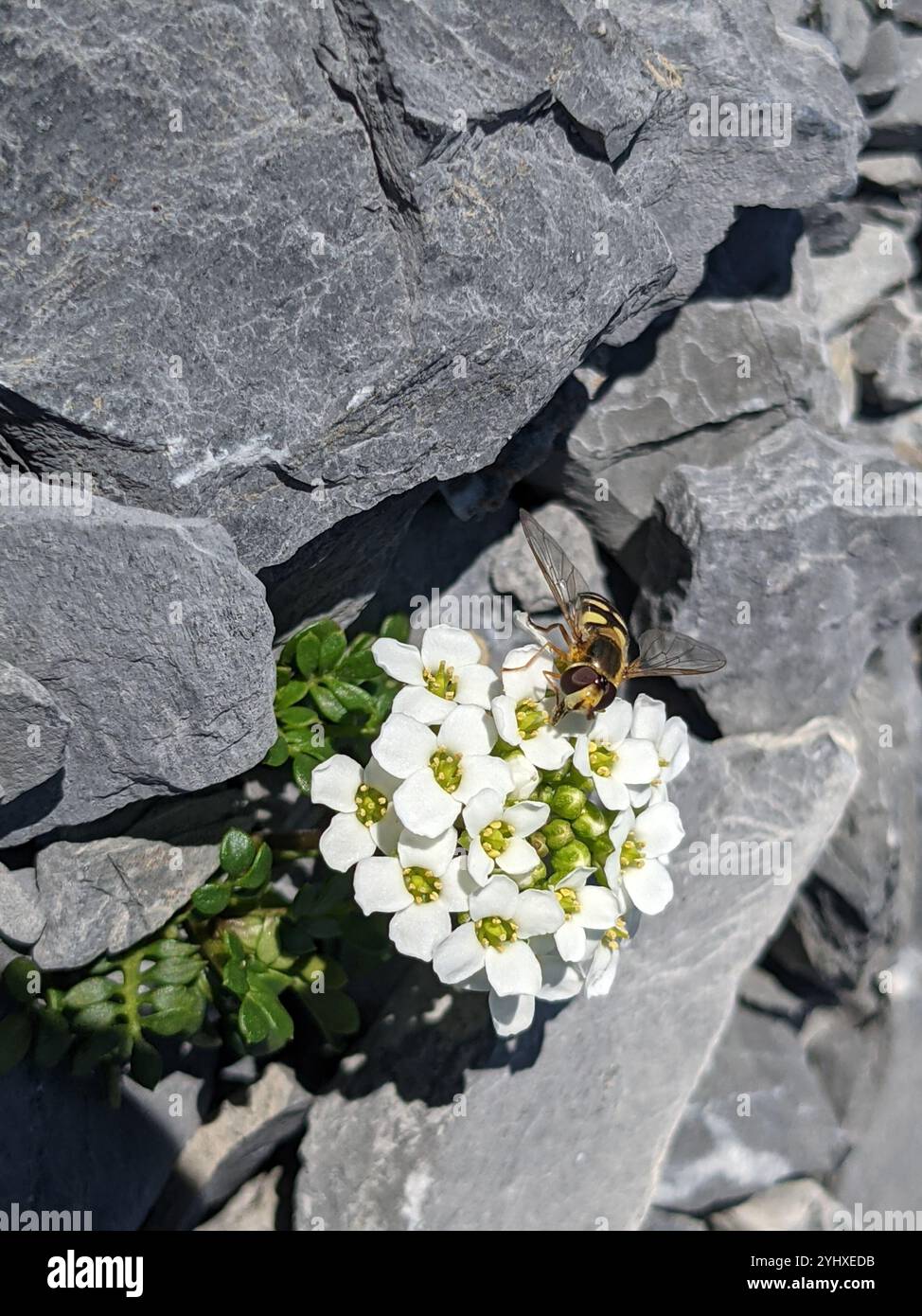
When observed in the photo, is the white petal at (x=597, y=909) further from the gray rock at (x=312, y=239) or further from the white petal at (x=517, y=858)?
the gray rock at (x=312, y=239)

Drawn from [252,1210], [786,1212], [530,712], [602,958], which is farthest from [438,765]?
[786,1212]

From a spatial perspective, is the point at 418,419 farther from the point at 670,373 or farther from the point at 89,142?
the point at 670,373

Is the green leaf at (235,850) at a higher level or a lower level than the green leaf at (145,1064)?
higher

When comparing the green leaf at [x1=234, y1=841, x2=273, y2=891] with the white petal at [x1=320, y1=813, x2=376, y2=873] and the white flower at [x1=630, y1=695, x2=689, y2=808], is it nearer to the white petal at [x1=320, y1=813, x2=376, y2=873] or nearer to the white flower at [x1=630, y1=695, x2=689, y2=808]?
the white petal at [x1=320, y1=813, x2=376, y2=873]

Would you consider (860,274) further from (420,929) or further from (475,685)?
(420,929)

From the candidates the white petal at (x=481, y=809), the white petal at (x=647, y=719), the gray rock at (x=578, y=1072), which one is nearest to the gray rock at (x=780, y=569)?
the gray rock at (x=578, y=1072)

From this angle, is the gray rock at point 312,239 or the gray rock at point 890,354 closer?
the gray rock at point 312,239

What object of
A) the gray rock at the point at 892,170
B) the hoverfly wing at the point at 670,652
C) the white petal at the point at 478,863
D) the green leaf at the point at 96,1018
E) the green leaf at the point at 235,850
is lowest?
the green leaf at the point at 96,1018

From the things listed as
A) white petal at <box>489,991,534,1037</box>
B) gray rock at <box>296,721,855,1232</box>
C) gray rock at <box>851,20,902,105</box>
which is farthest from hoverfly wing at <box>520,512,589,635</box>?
gray rock at <box>851,20,902,105</box>
